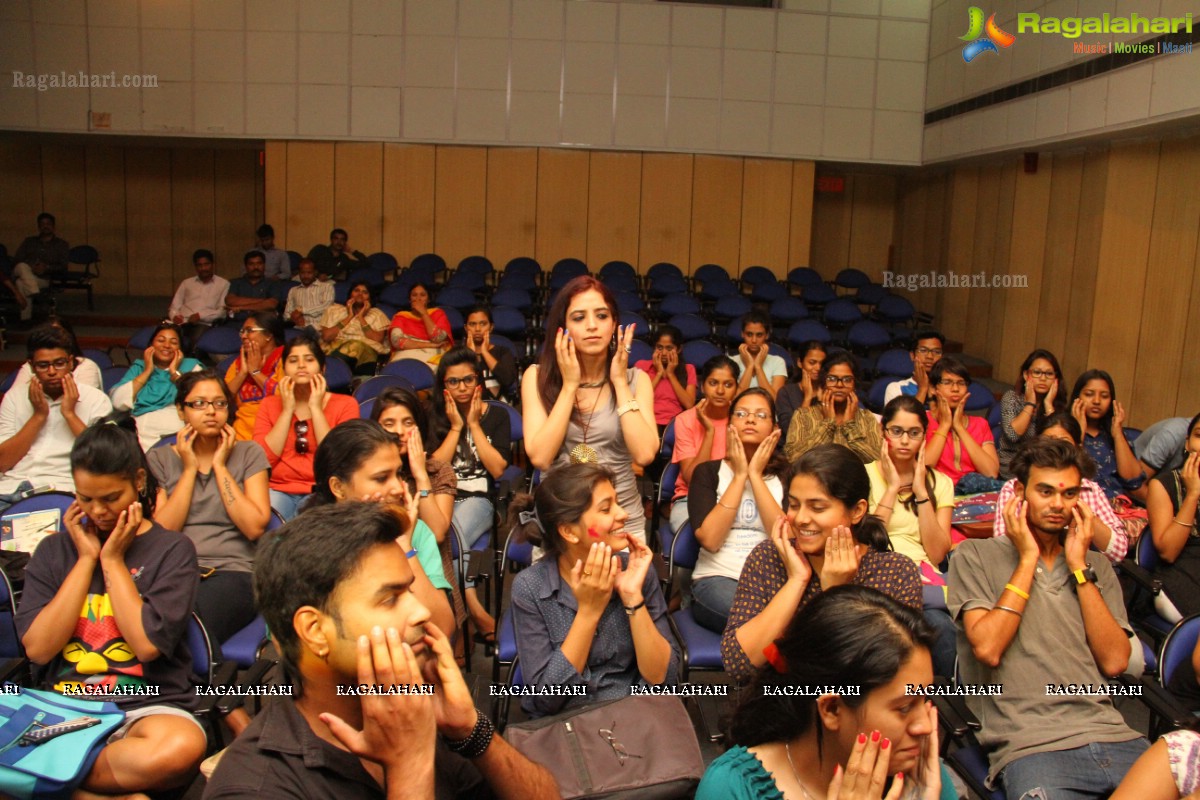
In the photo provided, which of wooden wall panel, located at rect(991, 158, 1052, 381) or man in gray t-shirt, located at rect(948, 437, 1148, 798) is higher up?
wooden wall panel, located at rect(991, 158, 1052, 381)

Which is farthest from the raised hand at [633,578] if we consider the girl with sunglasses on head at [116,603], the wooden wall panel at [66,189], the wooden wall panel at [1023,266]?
the wooden wall panel at [66,189]

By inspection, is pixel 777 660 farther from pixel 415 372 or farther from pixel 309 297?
pixel 309 297

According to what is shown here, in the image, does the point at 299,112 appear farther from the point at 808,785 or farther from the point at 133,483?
the point at 808,785

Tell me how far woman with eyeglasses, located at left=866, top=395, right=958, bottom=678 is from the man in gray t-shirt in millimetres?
712

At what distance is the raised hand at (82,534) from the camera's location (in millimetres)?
2469

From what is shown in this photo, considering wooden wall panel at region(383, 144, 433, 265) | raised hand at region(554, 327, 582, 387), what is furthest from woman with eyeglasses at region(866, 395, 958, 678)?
wooden wall panel at region(383, 144, 433, 265)

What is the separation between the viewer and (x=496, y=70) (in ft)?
34.9

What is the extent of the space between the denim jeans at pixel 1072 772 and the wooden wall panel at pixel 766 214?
9.44 m

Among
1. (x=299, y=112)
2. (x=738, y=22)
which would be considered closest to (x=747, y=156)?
(x=738, y=22)

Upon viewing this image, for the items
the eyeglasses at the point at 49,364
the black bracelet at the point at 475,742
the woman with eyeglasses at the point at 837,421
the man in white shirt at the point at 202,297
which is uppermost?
the man in white shirt at the point at 202,297

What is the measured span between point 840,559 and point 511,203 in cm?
940

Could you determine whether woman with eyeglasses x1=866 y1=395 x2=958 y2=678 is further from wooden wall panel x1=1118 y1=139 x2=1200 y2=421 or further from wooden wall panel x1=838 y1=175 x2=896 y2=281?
wooden wall panel x1=838 y1=175 x2=896 y2=281

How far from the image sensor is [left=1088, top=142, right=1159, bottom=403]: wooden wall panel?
732 centimetres

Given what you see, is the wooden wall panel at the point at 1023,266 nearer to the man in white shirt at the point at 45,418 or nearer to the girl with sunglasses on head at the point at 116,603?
the man in white shirt at the point at 45,418
